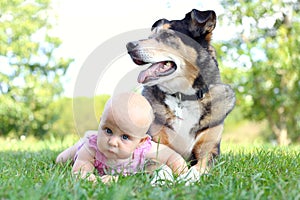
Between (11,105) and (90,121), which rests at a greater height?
(90,121)

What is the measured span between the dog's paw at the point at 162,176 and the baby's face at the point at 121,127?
0.80 feet

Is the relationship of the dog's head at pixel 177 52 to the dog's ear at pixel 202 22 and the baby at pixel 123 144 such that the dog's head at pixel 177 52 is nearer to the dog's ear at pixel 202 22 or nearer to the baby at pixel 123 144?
the dog's ear at pixel 202 22

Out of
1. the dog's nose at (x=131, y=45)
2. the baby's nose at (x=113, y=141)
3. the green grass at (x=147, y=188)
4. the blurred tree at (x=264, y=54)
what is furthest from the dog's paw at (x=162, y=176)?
the blurred tree at (x=264, y=54)

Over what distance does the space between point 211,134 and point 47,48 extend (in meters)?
7.86

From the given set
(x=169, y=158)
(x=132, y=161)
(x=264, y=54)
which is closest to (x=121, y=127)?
(x=132, y=161)

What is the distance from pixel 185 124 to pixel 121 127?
0.74m

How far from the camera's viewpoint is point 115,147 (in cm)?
241

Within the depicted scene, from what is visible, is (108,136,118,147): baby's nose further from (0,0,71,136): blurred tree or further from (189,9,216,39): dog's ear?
(0,0,71,136): blurred tree

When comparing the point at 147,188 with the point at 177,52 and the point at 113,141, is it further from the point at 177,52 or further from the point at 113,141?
the point at 177,52

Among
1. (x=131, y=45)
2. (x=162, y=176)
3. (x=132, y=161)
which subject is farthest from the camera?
(x=131, y=45)

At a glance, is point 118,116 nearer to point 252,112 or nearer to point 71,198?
point 71,198

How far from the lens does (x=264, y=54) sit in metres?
8.31

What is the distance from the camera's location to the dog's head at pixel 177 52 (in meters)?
2.96

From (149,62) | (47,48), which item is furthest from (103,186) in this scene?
(47,48)
